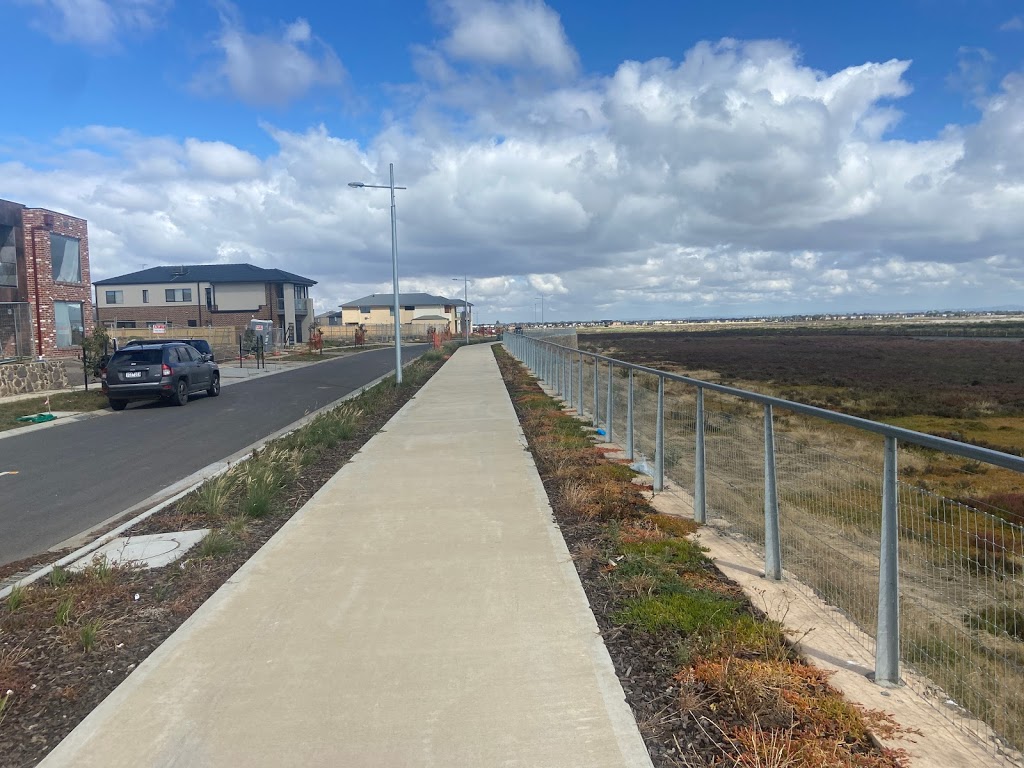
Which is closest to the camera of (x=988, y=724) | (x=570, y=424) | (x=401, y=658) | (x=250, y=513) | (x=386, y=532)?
(x=988, y=724)

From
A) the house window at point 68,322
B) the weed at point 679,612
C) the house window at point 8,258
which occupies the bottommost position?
the weed at point 679,612

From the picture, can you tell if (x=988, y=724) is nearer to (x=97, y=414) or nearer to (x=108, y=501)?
(x=108, y=501)

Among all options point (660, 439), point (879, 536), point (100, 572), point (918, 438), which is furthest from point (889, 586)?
point (100, 572)

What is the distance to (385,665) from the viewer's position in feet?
14.7

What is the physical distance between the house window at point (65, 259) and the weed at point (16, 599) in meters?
35.8

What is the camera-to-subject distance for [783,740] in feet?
11.6

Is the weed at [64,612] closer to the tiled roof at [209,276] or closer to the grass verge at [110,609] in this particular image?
the grass verge at [110,609]

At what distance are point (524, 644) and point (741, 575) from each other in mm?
2031

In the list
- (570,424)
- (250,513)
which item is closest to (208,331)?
(570,424)

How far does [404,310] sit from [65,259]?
284 feet

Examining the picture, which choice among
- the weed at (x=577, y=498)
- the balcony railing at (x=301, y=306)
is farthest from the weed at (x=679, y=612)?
the balcony railing at (x=301, y=306)

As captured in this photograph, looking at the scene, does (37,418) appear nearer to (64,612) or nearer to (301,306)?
(64,612)

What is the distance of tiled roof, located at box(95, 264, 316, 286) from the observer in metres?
71.9

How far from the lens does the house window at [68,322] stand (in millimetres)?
37312
